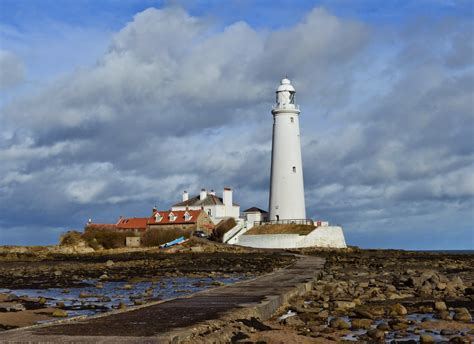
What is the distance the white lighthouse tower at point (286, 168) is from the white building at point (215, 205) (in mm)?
11350

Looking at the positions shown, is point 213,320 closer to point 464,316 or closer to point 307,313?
point 307,313

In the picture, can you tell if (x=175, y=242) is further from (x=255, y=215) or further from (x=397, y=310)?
(x=397, y=310)

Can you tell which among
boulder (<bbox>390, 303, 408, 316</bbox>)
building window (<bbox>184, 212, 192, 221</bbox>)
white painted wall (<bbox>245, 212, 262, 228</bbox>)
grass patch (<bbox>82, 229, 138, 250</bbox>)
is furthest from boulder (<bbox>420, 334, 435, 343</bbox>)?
grass patch (<bbox>82, 229, 138, 250</bbox>)

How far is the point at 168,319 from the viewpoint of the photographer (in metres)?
10.9

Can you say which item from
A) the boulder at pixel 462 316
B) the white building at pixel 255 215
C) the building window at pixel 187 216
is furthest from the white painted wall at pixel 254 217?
the boulder at pixel 462 316

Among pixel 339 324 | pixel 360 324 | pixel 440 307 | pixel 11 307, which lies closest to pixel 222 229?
pixel 11 307

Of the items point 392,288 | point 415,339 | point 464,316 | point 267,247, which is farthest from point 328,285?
point 267,247

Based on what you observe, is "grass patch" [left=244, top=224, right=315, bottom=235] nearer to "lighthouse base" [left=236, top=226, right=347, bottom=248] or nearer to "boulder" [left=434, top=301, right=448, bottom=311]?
"lighthouse base" [left=236, top=226, right=347, bottom=248]

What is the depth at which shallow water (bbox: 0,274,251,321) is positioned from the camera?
16.3 m

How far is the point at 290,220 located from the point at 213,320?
42.1 meters

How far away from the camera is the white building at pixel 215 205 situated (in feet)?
210

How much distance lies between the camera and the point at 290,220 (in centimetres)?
5253

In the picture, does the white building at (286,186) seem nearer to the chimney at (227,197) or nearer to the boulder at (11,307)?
the chimney at (227,197)

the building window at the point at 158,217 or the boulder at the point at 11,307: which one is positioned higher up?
the building window at the point at 158,217
